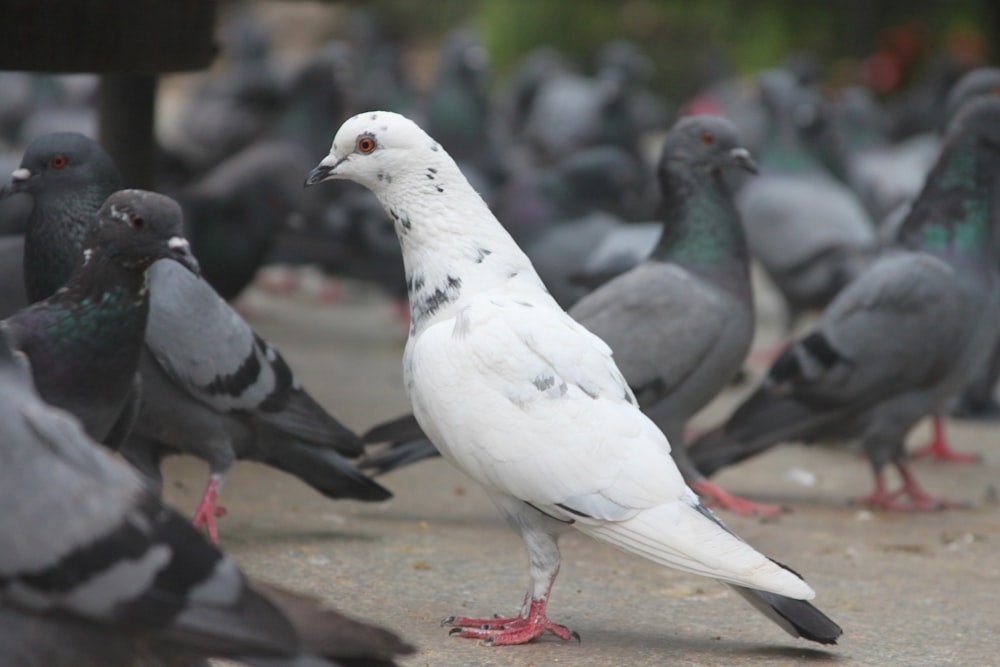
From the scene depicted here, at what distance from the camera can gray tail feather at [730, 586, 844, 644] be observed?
3602 mm

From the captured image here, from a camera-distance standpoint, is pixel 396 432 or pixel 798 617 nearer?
pixel 798 617

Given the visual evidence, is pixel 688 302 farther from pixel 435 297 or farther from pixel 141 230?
pixel 141 230

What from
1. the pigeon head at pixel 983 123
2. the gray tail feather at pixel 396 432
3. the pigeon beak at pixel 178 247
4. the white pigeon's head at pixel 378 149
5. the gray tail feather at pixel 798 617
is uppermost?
the pigeon head at pixel 983 123

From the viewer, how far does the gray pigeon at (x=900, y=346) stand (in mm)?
5773

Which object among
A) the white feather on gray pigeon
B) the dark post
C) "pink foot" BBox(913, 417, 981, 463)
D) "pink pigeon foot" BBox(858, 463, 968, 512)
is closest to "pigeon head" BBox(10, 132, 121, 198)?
the dark post

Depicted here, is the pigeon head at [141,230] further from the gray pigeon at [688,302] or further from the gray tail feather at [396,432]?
the gray pigeon at [688,302]

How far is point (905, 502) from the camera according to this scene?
6.00 m

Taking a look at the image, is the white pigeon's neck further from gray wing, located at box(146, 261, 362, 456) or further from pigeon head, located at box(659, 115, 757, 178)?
pigeon head, located at box(659, 115, 757, 178)

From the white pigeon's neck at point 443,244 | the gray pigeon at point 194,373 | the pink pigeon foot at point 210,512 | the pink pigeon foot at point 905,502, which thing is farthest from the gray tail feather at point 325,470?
the pink pigeon foot at point 905,502

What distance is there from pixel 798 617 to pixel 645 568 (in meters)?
1.24

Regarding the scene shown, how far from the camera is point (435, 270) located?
4008 mm

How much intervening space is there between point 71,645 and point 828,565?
2.92 meters

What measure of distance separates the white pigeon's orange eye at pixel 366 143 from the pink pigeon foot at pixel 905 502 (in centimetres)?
289

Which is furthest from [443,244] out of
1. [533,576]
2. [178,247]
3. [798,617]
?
[798,617]
